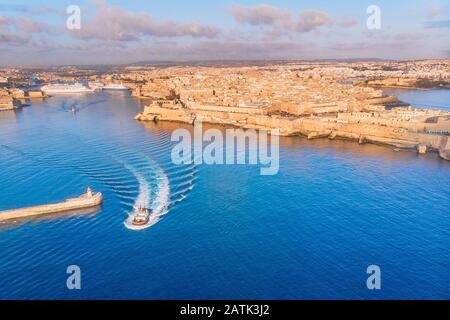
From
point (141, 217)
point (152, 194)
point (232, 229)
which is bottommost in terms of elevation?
point (232, 229)

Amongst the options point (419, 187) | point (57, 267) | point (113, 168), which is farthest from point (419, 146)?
point (57, 267)

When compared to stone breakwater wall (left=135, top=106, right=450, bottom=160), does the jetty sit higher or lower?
lower

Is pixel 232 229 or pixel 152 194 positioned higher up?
pixel 152 194

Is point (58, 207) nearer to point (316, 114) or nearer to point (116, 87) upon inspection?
point (316, 114)

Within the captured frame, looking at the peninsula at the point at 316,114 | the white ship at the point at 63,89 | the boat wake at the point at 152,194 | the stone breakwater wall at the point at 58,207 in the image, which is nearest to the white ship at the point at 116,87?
the white ship at the point at 63,89

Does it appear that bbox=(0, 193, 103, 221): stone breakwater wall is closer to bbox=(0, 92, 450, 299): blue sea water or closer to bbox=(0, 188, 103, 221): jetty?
bbox=(0, 188, 103, 221): jetty

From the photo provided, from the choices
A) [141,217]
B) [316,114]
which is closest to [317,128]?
[316,114]

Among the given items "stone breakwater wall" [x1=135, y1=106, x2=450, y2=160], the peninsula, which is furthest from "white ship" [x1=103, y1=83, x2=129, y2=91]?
"stone breakwater wall" [x1=135, y1=106, x2=450, y2=160]
